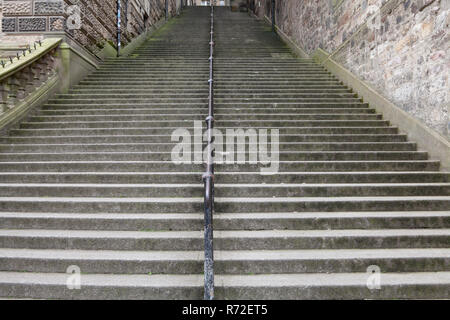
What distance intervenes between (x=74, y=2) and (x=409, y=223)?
8553mm

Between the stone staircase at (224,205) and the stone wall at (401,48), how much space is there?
2.03 ft

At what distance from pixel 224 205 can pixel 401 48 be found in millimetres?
4340

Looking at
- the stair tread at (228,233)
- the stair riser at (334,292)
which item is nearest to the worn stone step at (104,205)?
the stair tread at (228,233)

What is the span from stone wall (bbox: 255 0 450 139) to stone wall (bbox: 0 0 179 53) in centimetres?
672

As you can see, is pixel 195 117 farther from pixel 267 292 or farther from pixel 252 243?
pixel 267 292

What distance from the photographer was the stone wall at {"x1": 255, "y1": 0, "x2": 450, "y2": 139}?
15.3 feet

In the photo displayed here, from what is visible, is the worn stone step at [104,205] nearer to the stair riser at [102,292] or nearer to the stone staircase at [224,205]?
the stone staircase at [224,205]

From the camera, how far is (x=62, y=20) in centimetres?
742

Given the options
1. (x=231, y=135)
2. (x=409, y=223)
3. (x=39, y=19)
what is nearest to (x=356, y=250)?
(x=409, y=223)

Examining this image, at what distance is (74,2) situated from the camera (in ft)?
25.9

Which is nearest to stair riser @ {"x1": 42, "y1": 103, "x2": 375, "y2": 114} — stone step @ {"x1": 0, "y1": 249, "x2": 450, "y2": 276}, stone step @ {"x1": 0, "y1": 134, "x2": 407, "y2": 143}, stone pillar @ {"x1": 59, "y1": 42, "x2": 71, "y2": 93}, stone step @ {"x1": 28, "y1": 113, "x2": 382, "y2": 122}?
stone step @ {"x1": 28, "y1": 113, "x2": 382, "y2": 122}

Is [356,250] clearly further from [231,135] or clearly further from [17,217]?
[17,217]

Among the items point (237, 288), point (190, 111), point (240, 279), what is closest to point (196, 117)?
point (190, 111)

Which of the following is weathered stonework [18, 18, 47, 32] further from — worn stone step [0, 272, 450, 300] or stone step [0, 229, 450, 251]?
worn stone step [0, 272, 450, 300]
